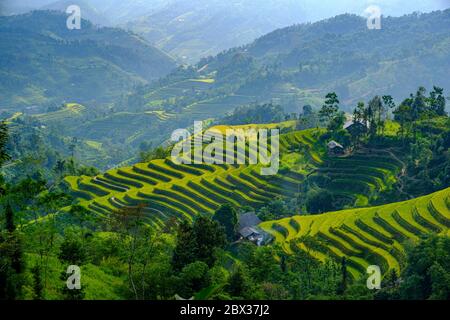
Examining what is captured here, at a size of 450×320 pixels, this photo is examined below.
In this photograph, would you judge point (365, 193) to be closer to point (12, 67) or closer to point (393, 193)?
point (393, 193)

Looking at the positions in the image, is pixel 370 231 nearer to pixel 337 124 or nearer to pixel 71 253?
pixel 71 253

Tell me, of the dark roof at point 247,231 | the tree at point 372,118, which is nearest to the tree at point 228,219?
the dark roof at point 247,231

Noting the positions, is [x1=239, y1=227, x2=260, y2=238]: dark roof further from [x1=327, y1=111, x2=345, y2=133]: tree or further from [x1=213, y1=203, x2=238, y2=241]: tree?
[x1=327, y1=111, x2=345, y2=133]: tree

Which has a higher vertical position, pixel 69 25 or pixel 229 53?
pixel 69 25

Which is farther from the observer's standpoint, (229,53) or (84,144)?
(229,53)

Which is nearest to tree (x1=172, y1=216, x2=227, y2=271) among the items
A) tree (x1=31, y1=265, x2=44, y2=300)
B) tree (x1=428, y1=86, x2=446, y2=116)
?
tree (x1=31, y1=265, x2=44, y2=300)

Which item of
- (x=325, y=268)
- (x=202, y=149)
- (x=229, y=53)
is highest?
(x=229, y=53)

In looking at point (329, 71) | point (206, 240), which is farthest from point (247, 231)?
point (329, 71)

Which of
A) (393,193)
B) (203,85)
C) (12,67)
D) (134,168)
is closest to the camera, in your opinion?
(393,193)
